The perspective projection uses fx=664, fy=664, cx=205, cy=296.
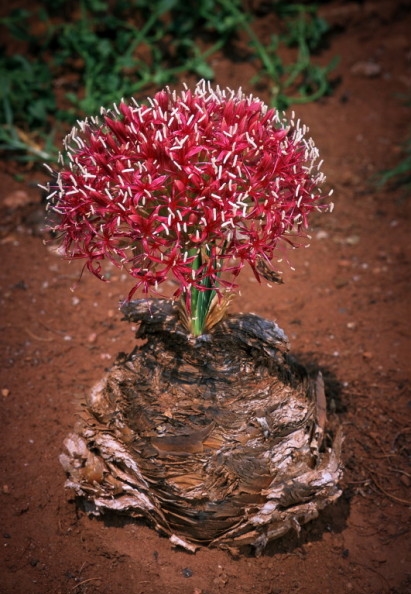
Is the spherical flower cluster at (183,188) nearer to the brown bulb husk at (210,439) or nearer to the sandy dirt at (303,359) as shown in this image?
the brown bulb husk at (210,439)

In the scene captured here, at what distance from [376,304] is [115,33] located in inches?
123

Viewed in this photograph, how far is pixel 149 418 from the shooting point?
2.09m

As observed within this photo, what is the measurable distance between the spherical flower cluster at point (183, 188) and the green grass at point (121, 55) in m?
2.42

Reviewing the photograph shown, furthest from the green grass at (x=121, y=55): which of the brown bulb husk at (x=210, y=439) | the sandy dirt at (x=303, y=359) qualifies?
the brown bulb husk at (x=210, y=439)

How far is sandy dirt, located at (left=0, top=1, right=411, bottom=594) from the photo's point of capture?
2193 millimetres

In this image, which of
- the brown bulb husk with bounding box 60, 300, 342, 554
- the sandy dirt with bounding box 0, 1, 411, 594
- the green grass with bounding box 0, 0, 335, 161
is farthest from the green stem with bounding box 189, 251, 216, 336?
the green grass with bounding box 0, 0, 335, 161

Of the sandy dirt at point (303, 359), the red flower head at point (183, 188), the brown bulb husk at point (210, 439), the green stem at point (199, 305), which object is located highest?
the red flower head at point (183, 188)

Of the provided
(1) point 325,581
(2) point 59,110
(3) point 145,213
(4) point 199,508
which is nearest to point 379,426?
(1) point 325,581

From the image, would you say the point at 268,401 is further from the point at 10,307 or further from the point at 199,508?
the point at 10,307

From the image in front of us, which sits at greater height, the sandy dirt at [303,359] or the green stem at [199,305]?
the green stem at [199,305]

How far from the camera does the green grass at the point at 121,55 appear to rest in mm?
4418

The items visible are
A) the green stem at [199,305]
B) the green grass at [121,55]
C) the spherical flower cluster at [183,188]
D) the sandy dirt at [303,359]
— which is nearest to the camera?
the spherical flower cluster at [183,188]

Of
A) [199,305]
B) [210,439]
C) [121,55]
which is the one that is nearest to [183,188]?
[199,305]

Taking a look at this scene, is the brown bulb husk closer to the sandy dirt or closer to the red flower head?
the sandy dirt
